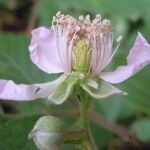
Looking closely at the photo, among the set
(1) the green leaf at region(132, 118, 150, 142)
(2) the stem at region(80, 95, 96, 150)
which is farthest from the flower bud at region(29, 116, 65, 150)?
(1) the green leaf at region(132, 118, 150, 142)

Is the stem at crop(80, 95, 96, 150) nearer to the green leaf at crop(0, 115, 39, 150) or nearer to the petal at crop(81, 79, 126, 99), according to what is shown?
the petal at crop(81, 79, 126, 99)

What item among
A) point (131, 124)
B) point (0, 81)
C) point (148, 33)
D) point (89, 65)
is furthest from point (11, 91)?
point (131, 124)

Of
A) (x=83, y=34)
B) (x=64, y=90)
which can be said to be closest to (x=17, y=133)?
(x=64, y=90)

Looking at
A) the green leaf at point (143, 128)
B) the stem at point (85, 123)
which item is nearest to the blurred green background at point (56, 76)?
the green leaf at point (143, 128)

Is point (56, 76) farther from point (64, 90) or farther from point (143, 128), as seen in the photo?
point (143, 128)

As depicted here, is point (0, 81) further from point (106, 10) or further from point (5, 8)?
point (5, 8)

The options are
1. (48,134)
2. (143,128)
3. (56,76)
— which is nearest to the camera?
(48,134)
